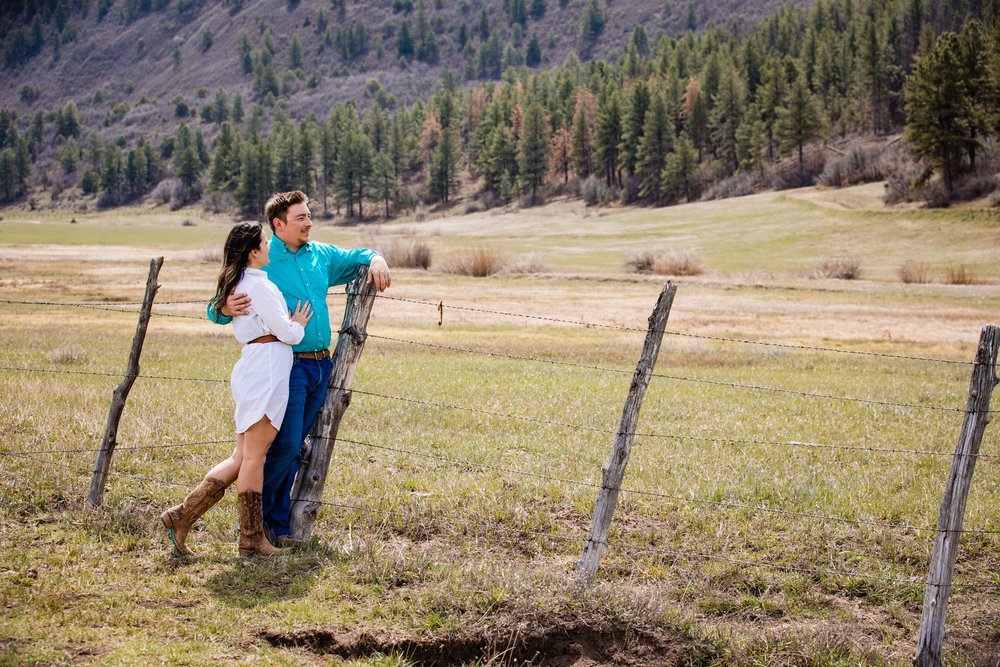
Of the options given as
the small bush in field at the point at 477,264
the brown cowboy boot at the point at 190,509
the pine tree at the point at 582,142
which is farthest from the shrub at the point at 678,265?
the pine tree at the point at 582,142

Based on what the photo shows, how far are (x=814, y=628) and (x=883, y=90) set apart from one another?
130 metres

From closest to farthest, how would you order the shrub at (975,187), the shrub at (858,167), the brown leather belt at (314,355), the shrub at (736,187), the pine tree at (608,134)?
the brown leather belt at (314,355) → the shrub at (975,187) → the shrub at (858,167) → the shrub at (736,187) → the pine tree at (608,134)

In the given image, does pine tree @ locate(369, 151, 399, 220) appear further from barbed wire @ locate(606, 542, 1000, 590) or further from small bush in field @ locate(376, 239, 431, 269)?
barbed wire @ locate(606, 542, 1000, 590)

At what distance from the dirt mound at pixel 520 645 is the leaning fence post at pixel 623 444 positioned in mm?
429

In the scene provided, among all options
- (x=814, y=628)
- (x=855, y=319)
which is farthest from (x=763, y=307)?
(x=814, y=628)

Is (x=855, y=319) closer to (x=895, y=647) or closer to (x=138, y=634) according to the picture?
(x=895, y=647)

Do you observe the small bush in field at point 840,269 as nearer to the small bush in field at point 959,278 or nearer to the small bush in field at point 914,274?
the small bush in field at point 914,274

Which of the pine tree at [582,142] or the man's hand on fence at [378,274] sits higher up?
the pine tree at [582,142]

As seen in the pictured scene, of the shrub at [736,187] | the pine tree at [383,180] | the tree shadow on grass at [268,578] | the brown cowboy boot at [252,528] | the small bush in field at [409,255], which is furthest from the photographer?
the pine tree at [383,180]

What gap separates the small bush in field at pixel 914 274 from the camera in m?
41.5

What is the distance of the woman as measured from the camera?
576 cm

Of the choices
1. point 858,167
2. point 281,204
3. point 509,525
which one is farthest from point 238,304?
point 858,167

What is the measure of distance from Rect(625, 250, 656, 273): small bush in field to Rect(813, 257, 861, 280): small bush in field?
843 centimetres

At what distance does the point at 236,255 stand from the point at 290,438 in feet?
4.36
